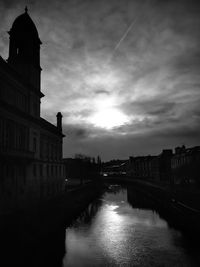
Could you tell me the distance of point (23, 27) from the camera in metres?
38.6

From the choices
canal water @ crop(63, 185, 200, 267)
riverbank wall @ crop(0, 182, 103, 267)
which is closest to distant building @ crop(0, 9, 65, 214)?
riverbank wall @ crop(0, 182, 103, 267)

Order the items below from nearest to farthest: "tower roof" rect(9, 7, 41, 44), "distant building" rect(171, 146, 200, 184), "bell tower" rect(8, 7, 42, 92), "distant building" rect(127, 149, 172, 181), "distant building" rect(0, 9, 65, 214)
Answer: "distant building" rect(0, 9, 65, 214) → "bell tower" rect(8, 7, 42, 92) → "tower roof" rect(9, 7, 41, 44) → "distant building" rect(171, 146, 200, 184) → "distant building" rect(127, 149, 172, 181)

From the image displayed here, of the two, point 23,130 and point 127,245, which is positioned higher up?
point 23,130

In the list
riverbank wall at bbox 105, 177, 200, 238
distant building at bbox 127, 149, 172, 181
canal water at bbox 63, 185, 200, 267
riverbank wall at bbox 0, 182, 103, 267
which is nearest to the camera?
riverbank wall at bbox 0, 182, 103, 267

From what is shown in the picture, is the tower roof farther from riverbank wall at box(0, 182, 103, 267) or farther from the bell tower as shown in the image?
riverbank wall at box(0, 182, 103, 267)

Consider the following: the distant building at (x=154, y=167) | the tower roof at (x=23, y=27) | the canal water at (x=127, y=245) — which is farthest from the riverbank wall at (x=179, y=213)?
the distant building at (x=154, y=167)

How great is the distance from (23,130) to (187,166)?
43.9 metres

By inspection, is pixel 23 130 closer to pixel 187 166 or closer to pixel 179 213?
pixel 179 213

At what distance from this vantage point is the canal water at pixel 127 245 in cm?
1848

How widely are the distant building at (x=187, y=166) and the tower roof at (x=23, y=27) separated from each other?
137 feet

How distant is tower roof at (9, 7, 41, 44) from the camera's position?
3844 cm

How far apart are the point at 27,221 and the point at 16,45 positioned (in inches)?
1077

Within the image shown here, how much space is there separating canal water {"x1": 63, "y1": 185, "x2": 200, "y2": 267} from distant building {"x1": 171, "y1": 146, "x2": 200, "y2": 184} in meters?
25.2

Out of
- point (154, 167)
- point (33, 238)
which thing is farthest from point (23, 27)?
point (154, 167)
